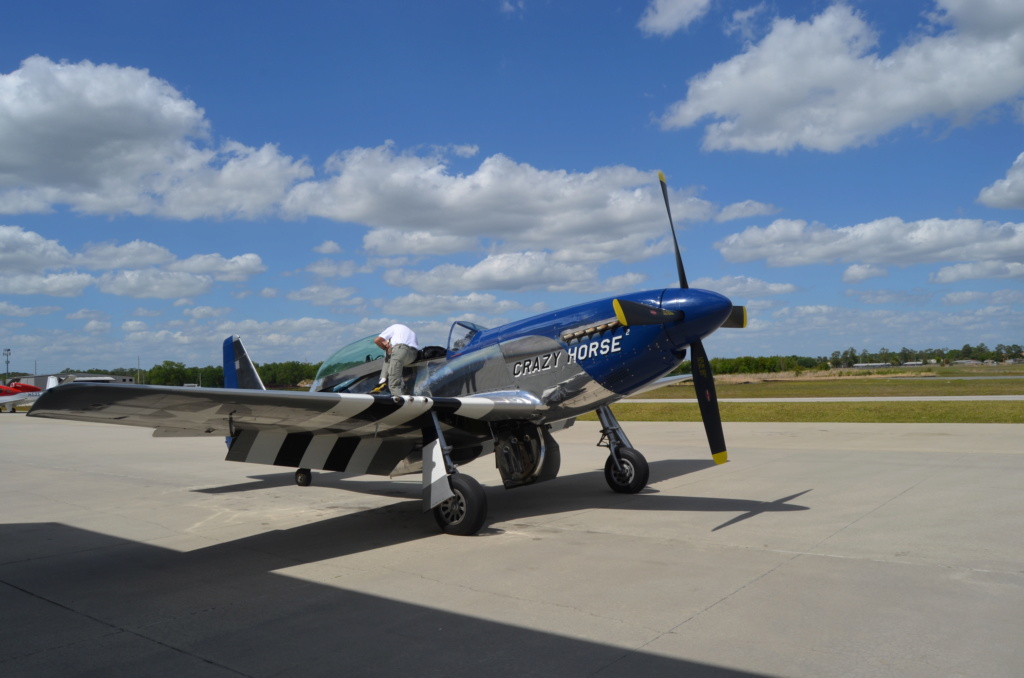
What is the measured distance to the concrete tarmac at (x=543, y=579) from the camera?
3648mm

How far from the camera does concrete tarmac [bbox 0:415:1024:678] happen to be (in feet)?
12.0

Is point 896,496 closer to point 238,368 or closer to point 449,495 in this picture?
point 449,495

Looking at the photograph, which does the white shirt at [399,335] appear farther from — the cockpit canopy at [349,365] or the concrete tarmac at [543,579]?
the concrete tarmac at [543,579]

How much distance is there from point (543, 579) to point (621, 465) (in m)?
4.27

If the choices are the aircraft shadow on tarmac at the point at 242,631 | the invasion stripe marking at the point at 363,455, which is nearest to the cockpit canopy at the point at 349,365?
the invasion stripe marking at the point at 363,455

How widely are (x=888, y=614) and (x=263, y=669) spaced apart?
12.4 ft

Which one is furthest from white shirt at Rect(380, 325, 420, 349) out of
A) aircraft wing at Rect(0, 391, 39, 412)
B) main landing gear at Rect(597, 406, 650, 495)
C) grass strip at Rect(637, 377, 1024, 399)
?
aircraft wing at Rect(0, 391, 39, 412)

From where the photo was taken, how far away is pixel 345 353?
31.6 feet

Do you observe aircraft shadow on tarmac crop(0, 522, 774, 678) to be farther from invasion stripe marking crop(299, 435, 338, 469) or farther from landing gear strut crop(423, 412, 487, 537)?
invasion stripe marking crop(299, 435, 338, 469)

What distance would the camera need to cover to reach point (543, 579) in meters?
5.16

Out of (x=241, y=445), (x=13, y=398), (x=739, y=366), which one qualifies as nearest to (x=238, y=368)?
(x=241, y=445)

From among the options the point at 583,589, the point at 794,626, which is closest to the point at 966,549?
the point at 794,626

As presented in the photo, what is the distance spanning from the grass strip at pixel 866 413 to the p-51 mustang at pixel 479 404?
44.6 feet

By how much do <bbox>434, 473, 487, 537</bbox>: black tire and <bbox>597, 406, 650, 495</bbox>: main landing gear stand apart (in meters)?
2.70
